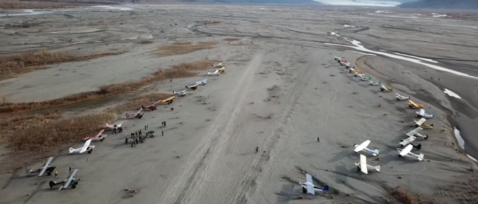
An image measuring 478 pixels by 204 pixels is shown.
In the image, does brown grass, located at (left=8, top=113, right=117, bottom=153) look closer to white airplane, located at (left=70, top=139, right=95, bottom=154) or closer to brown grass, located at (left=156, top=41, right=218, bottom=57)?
white airplane, located at (left=70, top=139, right=95, bottom=154)

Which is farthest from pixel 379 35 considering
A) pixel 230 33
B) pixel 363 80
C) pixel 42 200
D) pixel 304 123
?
pixel 42 200

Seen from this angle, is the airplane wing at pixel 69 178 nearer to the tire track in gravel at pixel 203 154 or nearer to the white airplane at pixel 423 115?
the tire track in gravel at pixel 203 154

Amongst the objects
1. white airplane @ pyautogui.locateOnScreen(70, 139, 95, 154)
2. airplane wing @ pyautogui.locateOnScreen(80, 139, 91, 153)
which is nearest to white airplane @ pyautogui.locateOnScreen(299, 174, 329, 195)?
white airplane @ pyautogui.locateOnScreen(70, 139, 95, 154)

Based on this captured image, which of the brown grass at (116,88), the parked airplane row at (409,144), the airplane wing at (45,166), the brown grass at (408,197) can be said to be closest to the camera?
the brown grass at (408,197)

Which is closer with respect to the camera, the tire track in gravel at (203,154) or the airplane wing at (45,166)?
Result: the tire track in gravel at (203,154)

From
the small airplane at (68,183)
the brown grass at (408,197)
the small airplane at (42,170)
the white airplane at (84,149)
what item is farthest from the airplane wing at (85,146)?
the brown grass at (408,197)

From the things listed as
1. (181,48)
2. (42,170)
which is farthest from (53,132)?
(181,48)
